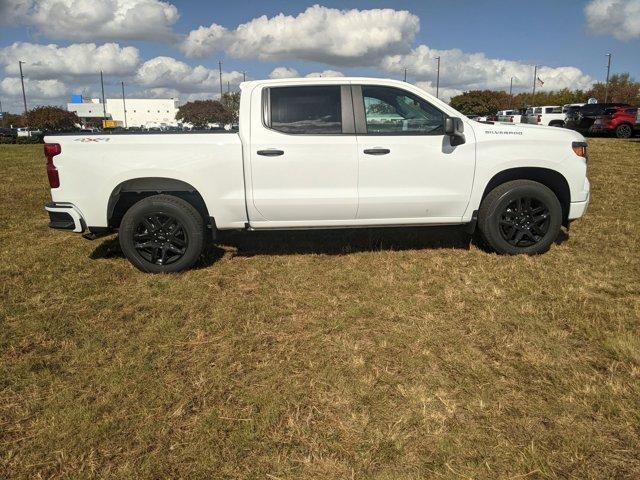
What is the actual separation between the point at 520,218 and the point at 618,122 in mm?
18871

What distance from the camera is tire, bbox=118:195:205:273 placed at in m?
4.73

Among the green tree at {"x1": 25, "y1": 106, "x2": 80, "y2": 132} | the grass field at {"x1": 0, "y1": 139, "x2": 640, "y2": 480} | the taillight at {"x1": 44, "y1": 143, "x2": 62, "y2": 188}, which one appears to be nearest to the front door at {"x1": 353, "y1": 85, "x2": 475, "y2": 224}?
the grass field at {"x1": 0, "y1": 139, "x2": 640, "y2": 480}

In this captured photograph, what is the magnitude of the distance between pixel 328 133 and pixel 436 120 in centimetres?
111

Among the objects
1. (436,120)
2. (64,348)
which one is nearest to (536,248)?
(436,120)

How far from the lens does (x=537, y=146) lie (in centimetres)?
490

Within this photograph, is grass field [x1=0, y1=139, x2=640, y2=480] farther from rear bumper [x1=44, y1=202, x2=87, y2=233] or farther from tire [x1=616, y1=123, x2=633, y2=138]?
tire [x1=616, y1=123, x2=633, y2=138]

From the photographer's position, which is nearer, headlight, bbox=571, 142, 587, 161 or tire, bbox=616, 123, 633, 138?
headlight, bbox=571, 142, 587, 161

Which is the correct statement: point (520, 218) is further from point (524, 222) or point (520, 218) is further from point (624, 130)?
point (624, 130)

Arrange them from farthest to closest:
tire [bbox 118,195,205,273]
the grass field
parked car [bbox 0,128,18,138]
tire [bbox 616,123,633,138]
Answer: parked car [bbox 0,128,18,138] → tire [bbox 616,123,633,138] → tire [bbox 118,195,205,273] → the grass field

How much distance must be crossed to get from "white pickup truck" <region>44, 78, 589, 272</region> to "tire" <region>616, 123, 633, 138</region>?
61.0ft

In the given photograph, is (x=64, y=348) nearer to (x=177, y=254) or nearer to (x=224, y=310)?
(x=224, y=310)

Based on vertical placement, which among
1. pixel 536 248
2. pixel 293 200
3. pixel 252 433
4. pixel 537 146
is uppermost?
pixel 537 146

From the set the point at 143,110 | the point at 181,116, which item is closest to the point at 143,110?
the point at 143,110

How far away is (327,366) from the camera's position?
3.14 metres
